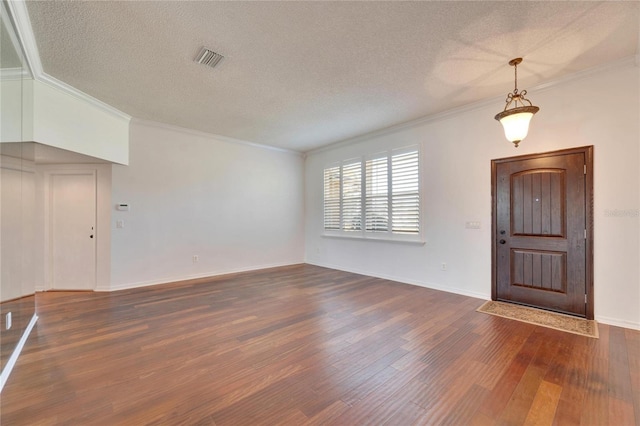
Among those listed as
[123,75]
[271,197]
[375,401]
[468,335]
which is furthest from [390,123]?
[375,401]

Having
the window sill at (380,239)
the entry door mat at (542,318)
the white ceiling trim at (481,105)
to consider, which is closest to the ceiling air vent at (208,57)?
the white ceiling trim at (481,105)

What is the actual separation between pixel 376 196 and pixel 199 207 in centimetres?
361

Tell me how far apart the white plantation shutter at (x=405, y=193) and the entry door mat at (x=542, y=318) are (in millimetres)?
1687

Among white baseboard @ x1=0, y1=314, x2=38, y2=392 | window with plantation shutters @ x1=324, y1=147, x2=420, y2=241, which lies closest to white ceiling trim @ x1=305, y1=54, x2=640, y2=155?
window with plantation shutters @ x1=324, y1=147, x2=420, y2=241

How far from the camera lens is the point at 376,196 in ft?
18.2

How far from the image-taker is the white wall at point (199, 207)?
187 inches

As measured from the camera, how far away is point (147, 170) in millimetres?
4898

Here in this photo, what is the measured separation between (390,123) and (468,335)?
Result: 3.66 meters

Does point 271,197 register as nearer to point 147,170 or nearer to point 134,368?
point 147,170

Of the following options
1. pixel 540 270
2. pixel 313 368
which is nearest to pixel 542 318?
pixel 540 270

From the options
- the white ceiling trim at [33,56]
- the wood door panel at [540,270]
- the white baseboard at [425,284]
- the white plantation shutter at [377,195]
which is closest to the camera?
the white ceiling trim at [33,56]

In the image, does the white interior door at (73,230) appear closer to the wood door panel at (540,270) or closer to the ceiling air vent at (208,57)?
the ceiling air vent at (208,57)

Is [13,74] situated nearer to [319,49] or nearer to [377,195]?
[319,49]

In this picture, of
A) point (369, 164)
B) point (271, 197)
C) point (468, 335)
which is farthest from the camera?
point (271, 197)
